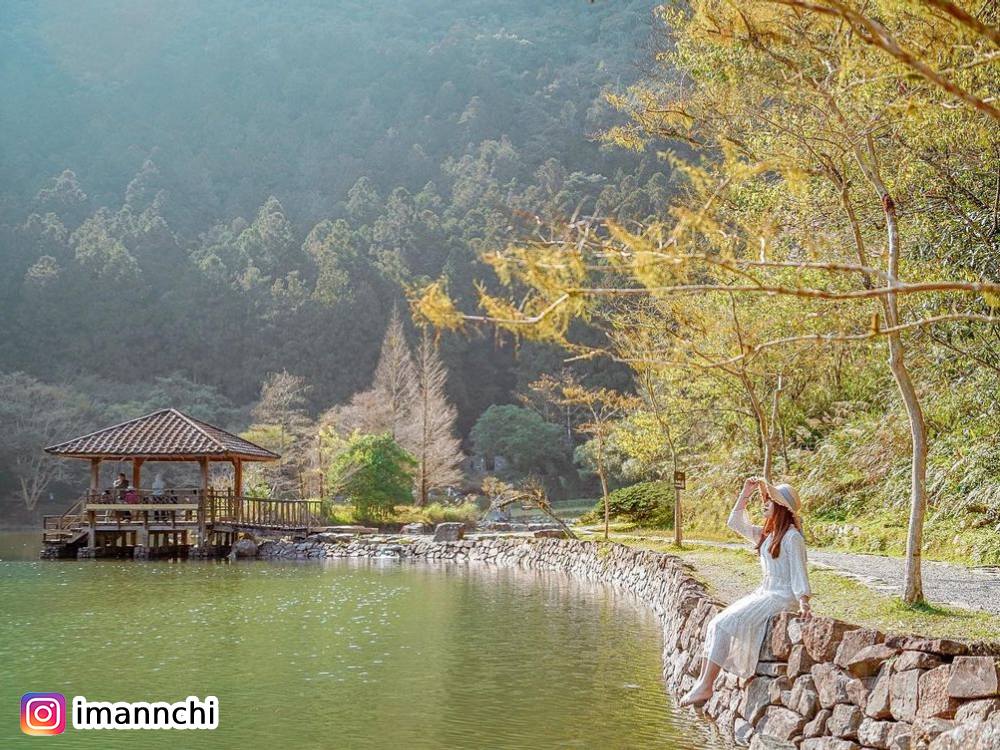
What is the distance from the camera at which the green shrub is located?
2178 cm

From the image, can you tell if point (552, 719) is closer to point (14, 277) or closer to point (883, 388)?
point (883, 388)

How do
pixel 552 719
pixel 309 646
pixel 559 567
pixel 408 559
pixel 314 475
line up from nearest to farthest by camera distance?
1. pixel 552 719
2. pixel 309 646
3. pixel 559 567
4. pixel 408 559
5. pixel 314 475

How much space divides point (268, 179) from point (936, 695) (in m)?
67.5

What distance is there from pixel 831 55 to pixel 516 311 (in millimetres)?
4180

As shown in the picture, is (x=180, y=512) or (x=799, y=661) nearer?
(x=799, y=661)

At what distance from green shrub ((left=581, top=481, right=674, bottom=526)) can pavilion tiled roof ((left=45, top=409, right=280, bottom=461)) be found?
29.1 ft

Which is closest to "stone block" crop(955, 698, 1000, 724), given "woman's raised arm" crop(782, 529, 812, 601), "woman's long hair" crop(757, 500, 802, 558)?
"woman's raised arm" crop(782, 529, 812, 601)

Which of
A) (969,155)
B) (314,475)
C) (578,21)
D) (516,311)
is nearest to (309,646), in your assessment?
(516,311)

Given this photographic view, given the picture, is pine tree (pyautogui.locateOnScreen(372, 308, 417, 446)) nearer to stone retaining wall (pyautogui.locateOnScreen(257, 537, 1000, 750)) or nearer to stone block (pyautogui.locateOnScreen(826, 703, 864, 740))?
stone retaining wall (pyautogui.locateOnScreen(257, 537, 1000, 750))

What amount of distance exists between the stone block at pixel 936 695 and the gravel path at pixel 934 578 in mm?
2698

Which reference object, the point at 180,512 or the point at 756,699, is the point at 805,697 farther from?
the point at 180,512

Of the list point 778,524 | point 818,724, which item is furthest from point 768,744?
point 778,524

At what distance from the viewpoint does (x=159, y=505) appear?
75.2 feet

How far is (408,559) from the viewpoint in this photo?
2223 centimetres
